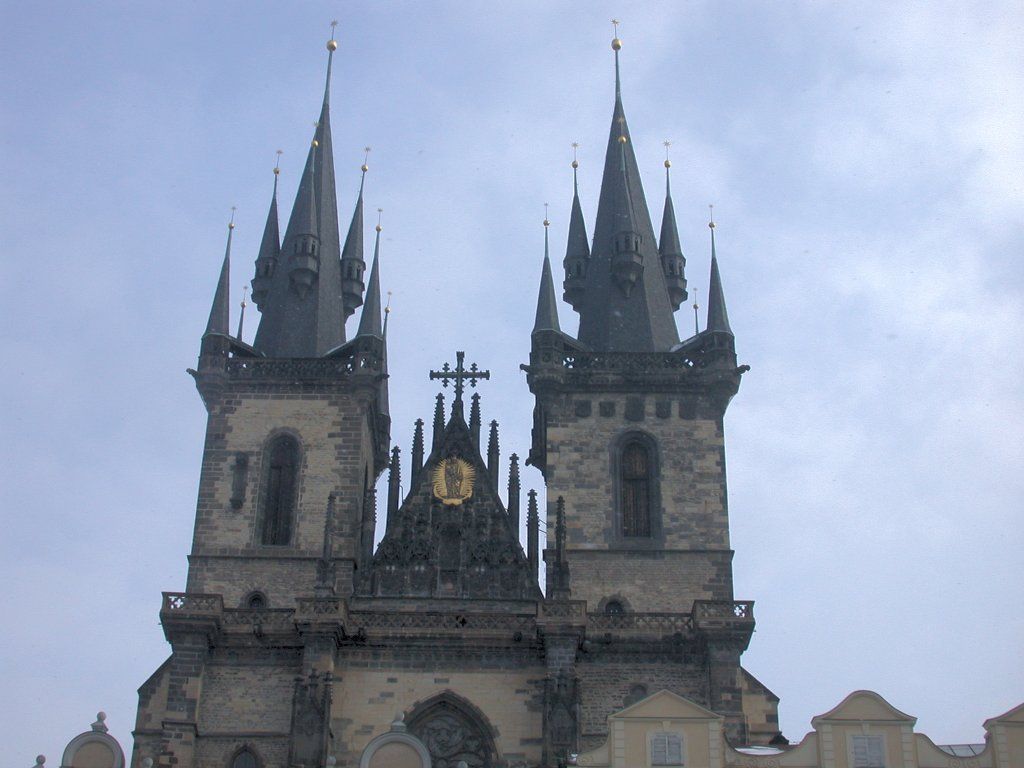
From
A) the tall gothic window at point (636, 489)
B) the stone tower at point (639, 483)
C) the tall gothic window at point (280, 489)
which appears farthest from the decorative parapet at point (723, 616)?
the tall gothic window at point (280, 489)

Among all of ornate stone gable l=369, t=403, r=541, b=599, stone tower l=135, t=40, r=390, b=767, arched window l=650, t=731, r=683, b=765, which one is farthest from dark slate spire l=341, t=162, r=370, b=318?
arched window l=650, t=731, r=683, b=765

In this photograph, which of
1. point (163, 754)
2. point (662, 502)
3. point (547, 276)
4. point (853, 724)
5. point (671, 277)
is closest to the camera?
point (853, 724)

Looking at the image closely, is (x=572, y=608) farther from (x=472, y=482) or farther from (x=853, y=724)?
(x=853, y=724)

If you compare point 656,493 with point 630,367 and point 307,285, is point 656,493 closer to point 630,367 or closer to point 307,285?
point 630,367

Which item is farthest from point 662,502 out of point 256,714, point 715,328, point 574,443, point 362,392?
point 256,714

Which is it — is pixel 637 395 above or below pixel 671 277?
below


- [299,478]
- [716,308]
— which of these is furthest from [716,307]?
[299,478]

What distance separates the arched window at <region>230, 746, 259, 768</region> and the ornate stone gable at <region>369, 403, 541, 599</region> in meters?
4.25

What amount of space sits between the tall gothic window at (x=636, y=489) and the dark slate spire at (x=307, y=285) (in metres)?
7.89

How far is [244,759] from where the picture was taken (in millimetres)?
31141

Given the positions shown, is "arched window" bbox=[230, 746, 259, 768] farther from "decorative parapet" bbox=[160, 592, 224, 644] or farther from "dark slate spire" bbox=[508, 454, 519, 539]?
"dark slate spire" bbox=[508, 454, 519, 539]

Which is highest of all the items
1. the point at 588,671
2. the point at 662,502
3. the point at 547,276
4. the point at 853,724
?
the point at 547,276

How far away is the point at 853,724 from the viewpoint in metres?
24.8

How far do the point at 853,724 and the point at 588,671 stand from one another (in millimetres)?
8198
